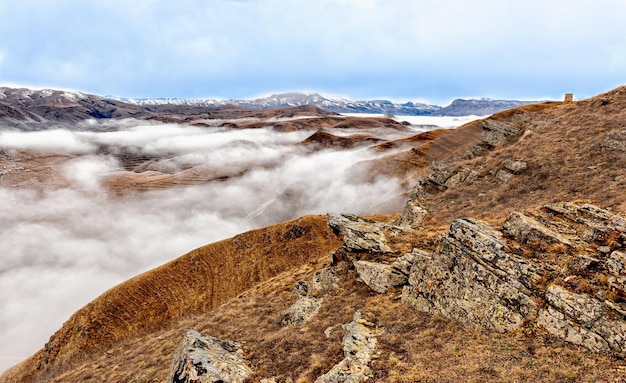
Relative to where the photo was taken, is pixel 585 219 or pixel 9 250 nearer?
pixel 585 219

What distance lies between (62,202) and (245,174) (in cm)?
9346

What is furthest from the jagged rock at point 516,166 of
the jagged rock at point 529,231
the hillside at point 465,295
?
the jagged rock at point 529,231

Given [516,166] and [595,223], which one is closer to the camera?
[595,223]

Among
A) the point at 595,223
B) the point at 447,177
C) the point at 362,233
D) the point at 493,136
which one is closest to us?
the point at 595,223

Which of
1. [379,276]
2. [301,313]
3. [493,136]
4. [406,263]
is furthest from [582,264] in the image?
[493,136]

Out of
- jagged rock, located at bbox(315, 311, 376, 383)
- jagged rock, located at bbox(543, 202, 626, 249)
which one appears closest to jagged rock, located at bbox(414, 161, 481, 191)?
jagged rock, located at bbox(543, 202, 626, 249)

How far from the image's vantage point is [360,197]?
99.8 metres

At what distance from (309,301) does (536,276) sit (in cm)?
1313

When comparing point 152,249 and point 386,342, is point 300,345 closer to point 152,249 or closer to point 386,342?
point 386,342

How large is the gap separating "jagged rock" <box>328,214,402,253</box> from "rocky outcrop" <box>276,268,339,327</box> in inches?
116

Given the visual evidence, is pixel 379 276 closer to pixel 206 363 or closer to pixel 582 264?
pixel 582 264

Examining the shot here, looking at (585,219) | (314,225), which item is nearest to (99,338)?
(314,225)

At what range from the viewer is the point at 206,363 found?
14656mm

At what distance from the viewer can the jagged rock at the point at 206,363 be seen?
1423 centimetres
